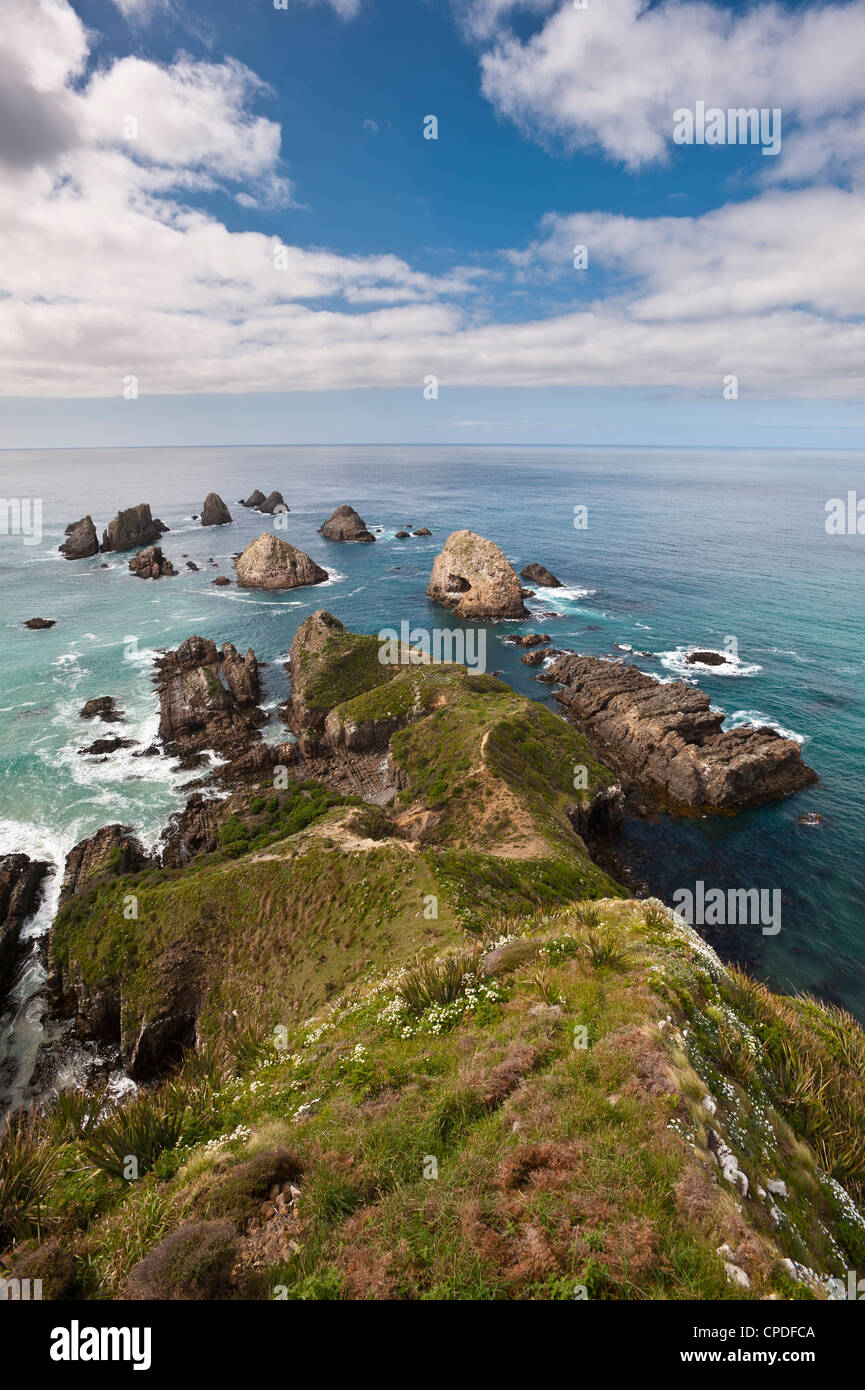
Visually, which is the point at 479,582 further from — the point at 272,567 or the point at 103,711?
the point at 103,711

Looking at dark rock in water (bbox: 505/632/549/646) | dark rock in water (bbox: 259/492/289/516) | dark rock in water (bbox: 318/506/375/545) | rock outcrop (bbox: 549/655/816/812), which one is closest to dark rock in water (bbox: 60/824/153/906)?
rock outcrop (bbox: 549/655/816/812)

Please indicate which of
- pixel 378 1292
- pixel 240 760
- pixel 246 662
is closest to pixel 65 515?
pixel 246 662

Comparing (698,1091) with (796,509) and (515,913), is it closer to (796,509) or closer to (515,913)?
(515,913)

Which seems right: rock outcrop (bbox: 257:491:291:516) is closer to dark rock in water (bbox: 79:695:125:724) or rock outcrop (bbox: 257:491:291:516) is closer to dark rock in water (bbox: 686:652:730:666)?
dark rock in water (bbox: 79:695:125:724)

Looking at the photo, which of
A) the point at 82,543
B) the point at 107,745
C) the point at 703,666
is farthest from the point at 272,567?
the point at 703,666

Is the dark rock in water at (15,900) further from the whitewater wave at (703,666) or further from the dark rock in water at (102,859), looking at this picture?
the whitewater wave at (703,666)

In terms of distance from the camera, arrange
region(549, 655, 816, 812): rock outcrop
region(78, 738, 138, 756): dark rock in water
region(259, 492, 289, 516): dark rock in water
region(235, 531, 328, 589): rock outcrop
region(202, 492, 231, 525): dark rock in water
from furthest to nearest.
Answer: region(259, 492, 289, 516): dark rock in water < region(202, 492, 231, 525): dark rock in water < region(235, 531, 328, 589): rock outcrop < region(78, 738, 138, 756): dark rock in water < region(549, 655, 816, 812): rock outcrop

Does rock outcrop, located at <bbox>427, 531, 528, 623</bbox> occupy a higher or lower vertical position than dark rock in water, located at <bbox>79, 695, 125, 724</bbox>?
higher
